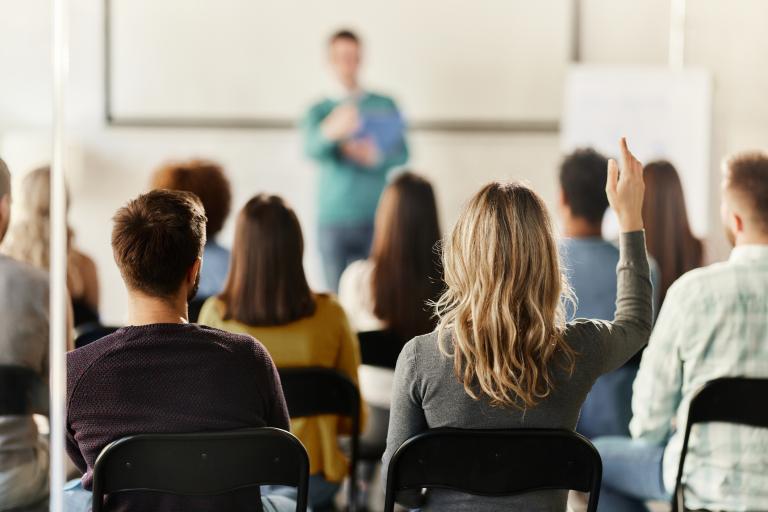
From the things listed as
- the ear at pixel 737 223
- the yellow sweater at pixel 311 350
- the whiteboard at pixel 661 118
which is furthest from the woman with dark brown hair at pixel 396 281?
the whiteboard at pixel 661 118

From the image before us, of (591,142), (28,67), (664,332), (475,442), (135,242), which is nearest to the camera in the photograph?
(475,442)

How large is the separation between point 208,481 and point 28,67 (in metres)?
0.97

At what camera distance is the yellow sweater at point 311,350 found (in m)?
2.34

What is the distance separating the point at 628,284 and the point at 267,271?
943 mm

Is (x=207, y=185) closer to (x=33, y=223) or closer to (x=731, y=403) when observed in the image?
(x=33, y=223)

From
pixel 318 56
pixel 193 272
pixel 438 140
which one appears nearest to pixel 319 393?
pixel 193 272

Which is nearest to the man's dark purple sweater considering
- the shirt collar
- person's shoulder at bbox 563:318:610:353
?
person's shoulder at bbox 563:318:610:353

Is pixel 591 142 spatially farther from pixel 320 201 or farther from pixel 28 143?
pixel 28 143

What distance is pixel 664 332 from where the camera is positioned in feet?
7.00

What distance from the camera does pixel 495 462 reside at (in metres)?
1.62

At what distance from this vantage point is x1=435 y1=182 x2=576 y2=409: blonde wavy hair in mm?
1682

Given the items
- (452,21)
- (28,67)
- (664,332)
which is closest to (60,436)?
(28,67)

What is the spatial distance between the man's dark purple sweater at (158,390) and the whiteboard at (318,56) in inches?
161

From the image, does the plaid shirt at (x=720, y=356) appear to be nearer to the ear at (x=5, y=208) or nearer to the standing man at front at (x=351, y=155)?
the ear at (x=5, y=208)
